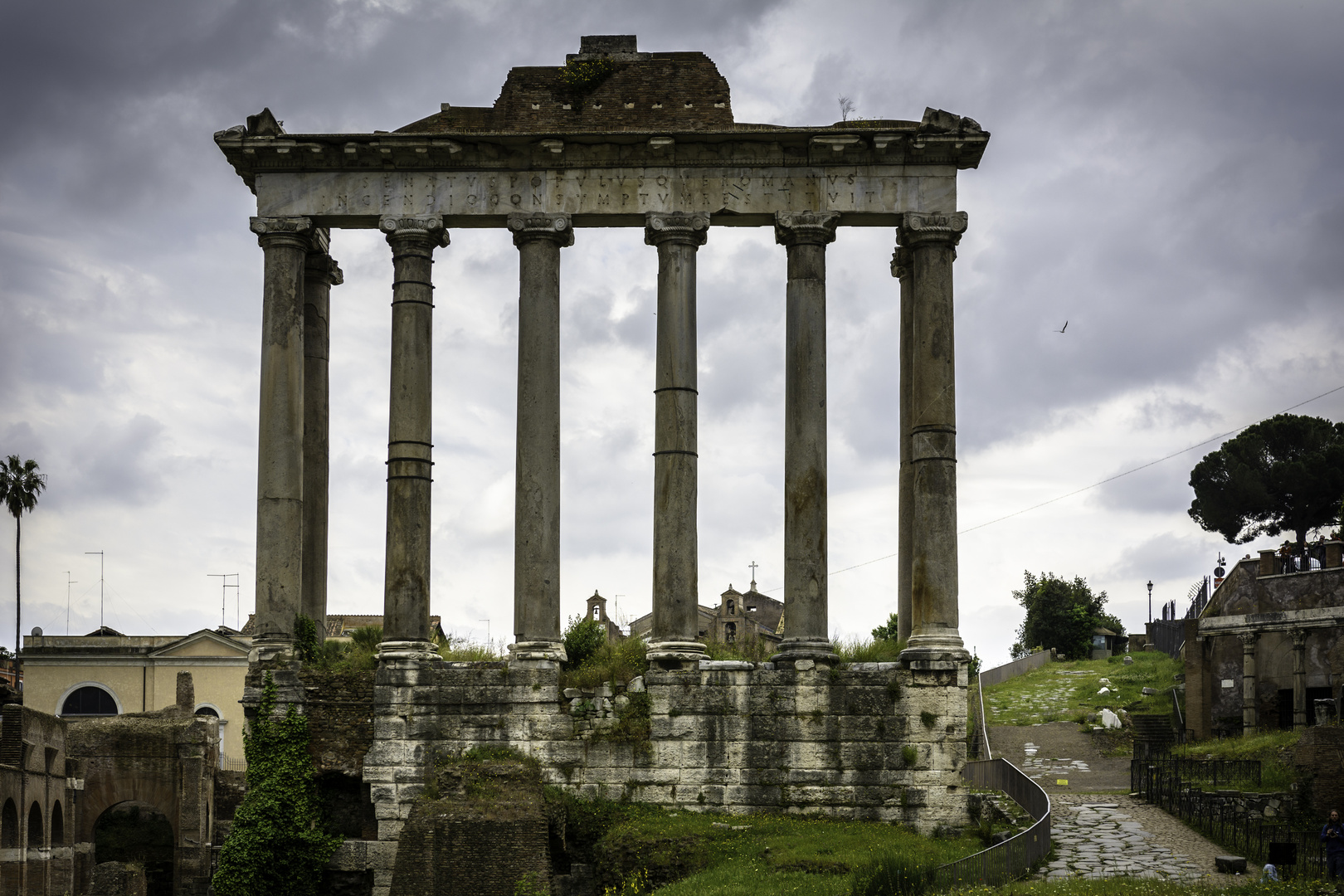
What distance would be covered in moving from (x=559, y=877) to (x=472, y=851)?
5.61 feet

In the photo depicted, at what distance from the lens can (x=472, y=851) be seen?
68.2 ft

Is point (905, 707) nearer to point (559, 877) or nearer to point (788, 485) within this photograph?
point (788, 485)

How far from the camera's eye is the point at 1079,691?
168 ft

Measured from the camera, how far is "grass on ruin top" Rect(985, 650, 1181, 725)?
4691 centimetres

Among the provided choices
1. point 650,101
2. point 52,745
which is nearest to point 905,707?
point 650,101

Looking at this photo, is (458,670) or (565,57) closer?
(458,670)

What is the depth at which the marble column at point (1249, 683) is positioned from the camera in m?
41.7

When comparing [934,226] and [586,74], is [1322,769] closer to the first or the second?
[934,226]

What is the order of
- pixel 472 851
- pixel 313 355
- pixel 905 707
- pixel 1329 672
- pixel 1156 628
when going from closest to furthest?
1. pixel 472 851
2. pixel 905 707
3. pixel 313 355
4. pixel 1329 672
5. pixel 1156 628

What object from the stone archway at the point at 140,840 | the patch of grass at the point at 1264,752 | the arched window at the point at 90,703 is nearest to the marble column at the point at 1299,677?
the patch of grass at the point at 1264,752

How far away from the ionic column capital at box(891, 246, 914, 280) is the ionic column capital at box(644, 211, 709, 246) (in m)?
3.92

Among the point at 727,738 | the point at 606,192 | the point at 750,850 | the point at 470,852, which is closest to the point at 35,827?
the point at 470,852

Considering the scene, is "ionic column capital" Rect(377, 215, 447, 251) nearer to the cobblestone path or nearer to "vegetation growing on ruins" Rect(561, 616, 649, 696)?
"vegetation growing on ruins" Rect(561, 616, 649, 696)

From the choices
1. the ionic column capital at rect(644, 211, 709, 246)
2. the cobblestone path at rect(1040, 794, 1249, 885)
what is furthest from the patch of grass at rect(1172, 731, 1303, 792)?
the ionic column capital at rect(644, 211, 709, 246)
